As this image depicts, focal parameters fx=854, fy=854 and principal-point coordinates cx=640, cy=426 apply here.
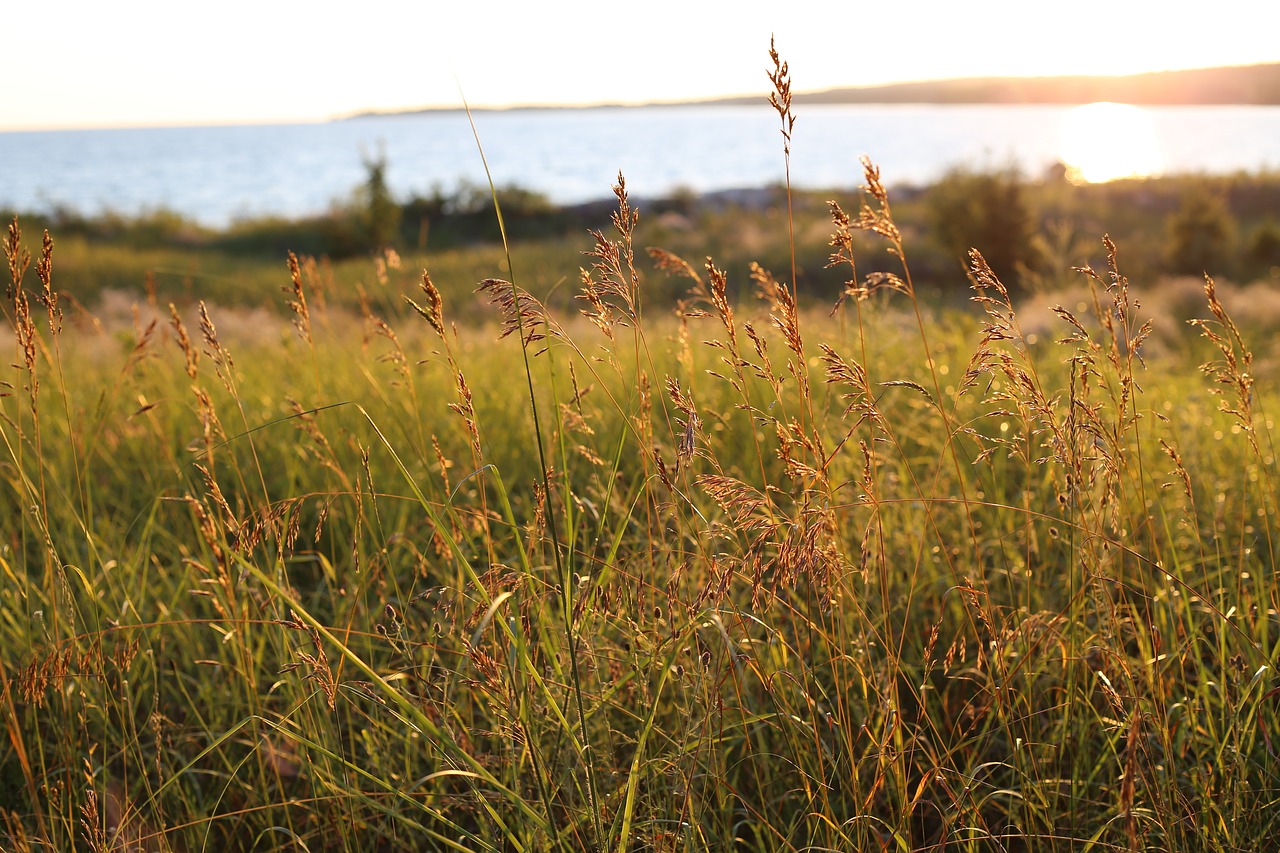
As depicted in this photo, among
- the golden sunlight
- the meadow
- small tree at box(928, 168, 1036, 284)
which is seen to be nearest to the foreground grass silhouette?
the meadow

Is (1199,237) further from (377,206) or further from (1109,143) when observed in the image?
(1109,143)

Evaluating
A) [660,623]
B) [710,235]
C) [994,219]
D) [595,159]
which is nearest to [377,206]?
[710,235]

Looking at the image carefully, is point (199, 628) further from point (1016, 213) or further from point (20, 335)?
point (1016, 213)

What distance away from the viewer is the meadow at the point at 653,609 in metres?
1.16

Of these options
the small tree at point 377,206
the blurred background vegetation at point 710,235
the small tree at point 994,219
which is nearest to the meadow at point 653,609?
the blurred background vegetation at point 710,235

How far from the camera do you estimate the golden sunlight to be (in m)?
41.5

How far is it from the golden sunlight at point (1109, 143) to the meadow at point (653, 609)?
32380 millimetres

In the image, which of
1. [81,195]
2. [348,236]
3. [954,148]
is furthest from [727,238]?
[954,148]

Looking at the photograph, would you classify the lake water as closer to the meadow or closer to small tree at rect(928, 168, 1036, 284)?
small tree at rect(928, 168, 1036, 284)

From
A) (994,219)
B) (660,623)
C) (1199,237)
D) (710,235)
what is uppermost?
(710,235)

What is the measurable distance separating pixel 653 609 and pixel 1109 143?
95272 mm

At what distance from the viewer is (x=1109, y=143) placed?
81062mm

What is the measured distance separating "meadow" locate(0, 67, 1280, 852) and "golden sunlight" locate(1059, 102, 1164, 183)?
106 ft

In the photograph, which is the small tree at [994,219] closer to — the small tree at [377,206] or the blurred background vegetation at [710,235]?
the blurred background vegetation at [710,235]
